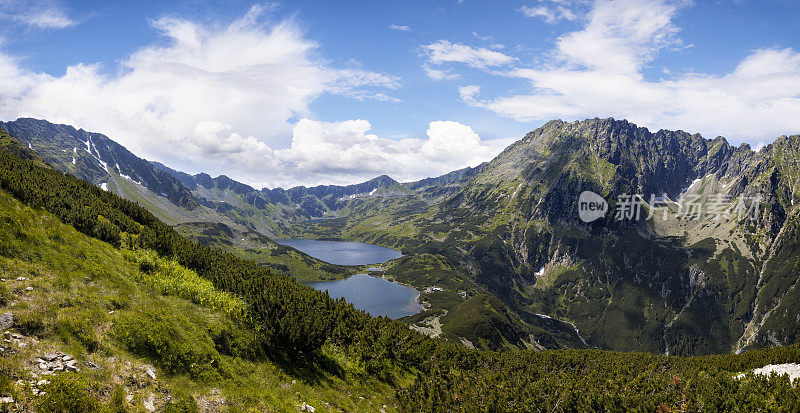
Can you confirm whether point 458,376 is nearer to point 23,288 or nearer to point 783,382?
point 783,382

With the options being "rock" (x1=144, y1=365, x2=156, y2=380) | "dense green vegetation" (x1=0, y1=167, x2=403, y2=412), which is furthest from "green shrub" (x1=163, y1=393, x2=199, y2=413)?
"rock" (x1=144, y1=365, x2=156, y2=380)

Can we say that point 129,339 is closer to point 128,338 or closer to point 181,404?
point 128,338

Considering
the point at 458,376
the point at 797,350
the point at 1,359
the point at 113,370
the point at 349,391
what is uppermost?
the point at 1,359

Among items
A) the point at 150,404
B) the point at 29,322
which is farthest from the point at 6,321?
the point at 150,404

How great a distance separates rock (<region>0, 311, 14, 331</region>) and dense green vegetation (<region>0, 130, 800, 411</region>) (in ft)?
0.82

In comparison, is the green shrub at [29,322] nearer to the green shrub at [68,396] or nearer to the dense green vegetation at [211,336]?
the dense green vegetation at [211,336]

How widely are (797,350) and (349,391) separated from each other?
2002 inches

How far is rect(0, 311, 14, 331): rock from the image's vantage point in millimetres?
13646

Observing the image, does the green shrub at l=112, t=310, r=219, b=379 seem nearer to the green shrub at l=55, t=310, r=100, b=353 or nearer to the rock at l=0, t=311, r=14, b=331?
the green shrub at l=55, t=310, r=100, b=353

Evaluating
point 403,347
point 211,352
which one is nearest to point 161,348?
point 211,352

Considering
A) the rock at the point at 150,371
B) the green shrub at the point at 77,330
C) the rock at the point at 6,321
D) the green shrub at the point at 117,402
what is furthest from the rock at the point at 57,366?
the rock at the point at 150,371

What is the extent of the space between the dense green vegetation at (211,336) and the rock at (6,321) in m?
0.25

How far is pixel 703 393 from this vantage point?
80.0ft

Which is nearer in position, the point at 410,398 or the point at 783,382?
the point at 783,382
